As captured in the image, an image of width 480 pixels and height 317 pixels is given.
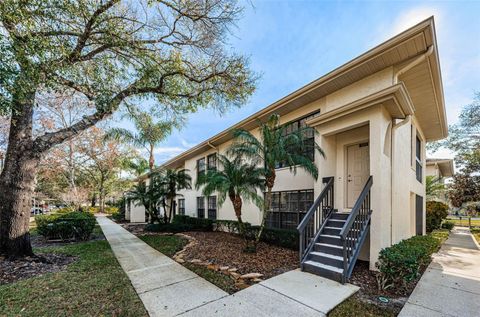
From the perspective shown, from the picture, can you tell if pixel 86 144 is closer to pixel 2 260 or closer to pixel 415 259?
pixel 2 260

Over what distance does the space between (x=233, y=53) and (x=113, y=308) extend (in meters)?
8.09

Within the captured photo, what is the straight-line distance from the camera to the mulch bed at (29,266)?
17.9ft

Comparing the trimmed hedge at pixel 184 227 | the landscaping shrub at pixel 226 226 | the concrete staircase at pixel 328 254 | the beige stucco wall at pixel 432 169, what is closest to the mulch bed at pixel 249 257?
the concrete staircase at pixel 328 254

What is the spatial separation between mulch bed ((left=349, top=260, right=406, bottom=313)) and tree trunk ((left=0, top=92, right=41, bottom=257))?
917 cm

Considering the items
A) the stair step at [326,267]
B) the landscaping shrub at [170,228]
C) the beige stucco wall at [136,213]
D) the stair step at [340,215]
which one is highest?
the stair step at [340,215]

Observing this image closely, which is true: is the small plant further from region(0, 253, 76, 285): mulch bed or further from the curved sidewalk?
region(0, 253, 76, 285): mulch bed

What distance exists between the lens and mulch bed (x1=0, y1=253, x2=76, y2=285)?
5.44 meters

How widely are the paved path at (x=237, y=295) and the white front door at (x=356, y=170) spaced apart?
3.18 m

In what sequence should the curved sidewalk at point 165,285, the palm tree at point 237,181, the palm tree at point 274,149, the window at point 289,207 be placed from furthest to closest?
the window at point 289,207 → the palm tree at point 237,181 → the palm tree at point 274,149 → the curved sidewalk at point 165,285

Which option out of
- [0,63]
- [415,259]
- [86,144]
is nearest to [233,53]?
[0,63]

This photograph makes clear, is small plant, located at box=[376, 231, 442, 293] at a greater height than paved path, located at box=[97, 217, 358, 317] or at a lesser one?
greater

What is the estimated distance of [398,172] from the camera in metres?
6.66

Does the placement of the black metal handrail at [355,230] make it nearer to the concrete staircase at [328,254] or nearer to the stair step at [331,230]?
the concrete staircase at [328,254]

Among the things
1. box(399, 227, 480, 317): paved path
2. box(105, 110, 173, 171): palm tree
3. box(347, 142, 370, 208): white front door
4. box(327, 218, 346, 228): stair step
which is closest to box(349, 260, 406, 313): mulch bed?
box(399, 227, 480, 317): paved path
